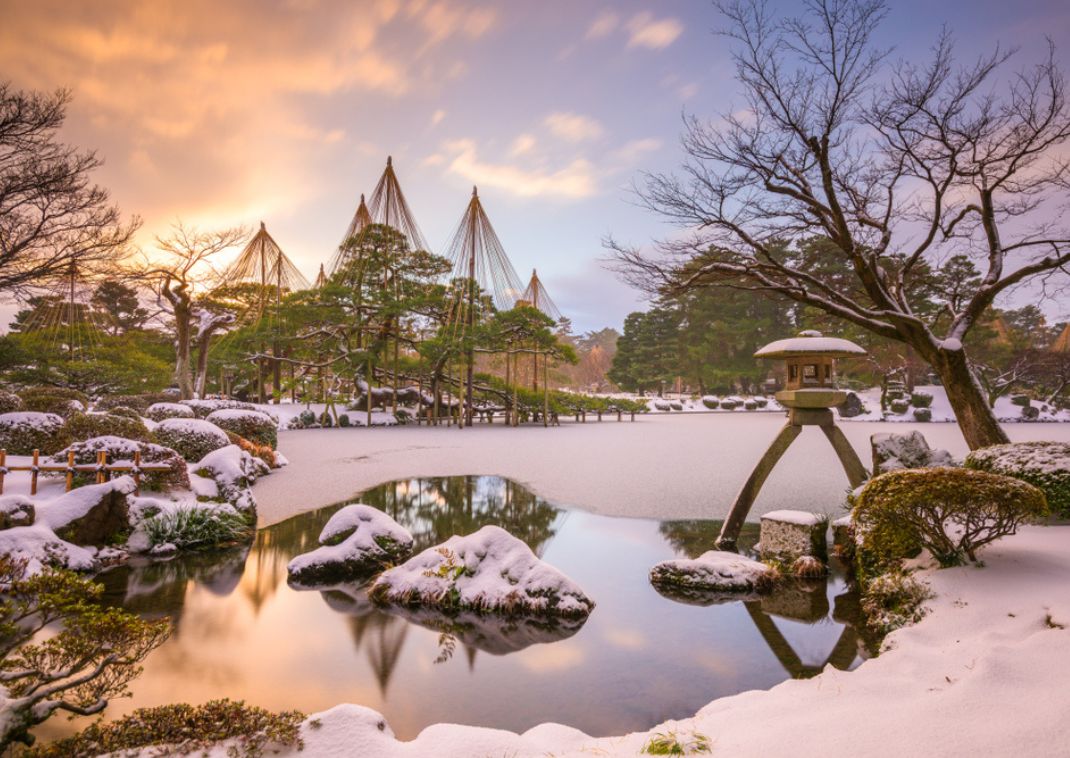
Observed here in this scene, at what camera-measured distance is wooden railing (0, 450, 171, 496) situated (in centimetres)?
676

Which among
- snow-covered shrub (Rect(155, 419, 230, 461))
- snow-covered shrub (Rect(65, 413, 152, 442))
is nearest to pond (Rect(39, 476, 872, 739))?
snow-covered shrub (Rect(65, 413, 152, 442))

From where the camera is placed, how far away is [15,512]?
553 centimetres

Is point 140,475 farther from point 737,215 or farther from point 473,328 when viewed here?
point 473,328

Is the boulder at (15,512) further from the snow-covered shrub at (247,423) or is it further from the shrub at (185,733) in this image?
the snow-covered shrub at (247,423)

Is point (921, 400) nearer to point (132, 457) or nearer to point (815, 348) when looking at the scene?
point (815, 348)

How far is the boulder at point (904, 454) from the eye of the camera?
692cm

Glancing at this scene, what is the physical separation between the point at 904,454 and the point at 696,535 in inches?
119

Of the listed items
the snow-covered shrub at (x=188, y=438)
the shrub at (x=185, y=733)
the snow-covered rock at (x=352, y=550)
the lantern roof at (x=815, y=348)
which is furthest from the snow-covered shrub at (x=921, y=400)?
the shrub at (x=185, y=733)

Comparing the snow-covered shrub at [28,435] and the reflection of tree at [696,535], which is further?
the snow-covered shrub at [28,435]

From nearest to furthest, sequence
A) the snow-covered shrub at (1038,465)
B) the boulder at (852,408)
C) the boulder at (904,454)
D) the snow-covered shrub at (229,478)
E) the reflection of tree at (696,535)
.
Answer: the snow-covered shrub at (1038,465), the reflection of tree at (696,535), the boulder at (904,454), the snow-covered shrub at (229,478), the boulder at (852,408)

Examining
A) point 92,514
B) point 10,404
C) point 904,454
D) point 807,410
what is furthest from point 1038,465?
point 10,404

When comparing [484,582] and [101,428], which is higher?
[101,428]

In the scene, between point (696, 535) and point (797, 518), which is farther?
point (696, 535)

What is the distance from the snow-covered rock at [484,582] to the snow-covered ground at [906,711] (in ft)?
6.21
